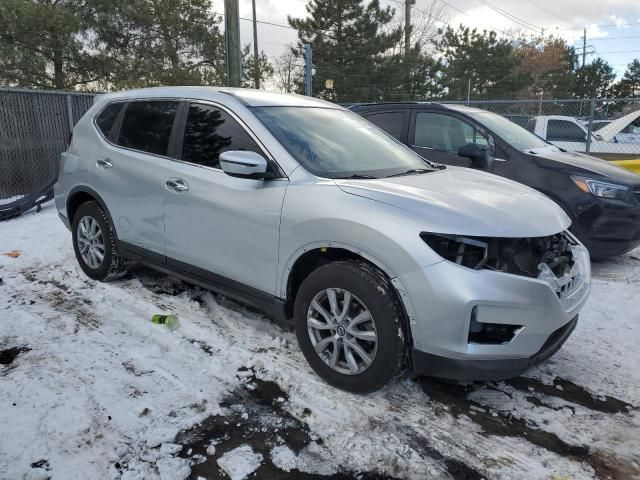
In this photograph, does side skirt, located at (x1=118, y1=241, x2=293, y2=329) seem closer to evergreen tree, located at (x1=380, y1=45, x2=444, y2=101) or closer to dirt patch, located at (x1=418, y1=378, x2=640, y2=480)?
dirt patch, located at (x1=418, y1=378, x2=640, y2=480)

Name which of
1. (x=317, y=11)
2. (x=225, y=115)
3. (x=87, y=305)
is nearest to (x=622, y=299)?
(x=225, y=115)

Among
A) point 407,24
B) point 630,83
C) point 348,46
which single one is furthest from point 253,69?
point 630,83

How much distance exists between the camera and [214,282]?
11.6 feet

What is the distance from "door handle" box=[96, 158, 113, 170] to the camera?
4285mm

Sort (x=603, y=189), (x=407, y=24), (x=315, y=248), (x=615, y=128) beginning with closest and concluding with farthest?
(x=315, y=248) < (x=603, y=189) < (x=615, y=128) < (x=407, y=24)

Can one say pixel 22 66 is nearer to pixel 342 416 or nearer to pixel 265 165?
pixel 265 165

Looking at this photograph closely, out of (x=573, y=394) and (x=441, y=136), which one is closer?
(x=573, y=394)

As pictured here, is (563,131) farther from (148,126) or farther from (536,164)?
(148,126)

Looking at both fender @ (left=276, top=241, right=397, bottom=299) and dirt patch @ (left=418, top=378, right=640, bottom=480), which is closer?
dirt patch @ (left=418, top=378, right=640, bottom=480)

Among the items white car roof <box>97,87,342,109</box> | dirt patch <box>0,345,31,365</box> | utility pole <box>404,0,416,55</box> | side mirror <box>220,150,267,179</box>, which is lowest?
dirt patch <box>0,345,31,365</box>

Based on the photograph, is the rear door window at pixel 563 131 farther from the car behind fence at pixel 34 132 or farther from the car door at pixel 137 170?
the car door at pixel 137 170

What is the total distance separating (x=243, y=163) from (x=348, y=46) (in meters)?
28.1

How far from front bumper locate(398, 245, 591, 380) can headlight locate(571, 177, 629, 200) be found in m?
2.95

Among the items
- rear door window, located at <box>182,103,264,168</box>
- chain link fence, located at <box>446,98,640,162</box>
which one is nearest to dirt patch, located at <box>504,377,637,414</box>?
rear door window, located at <box>182,103,264,168</box>
